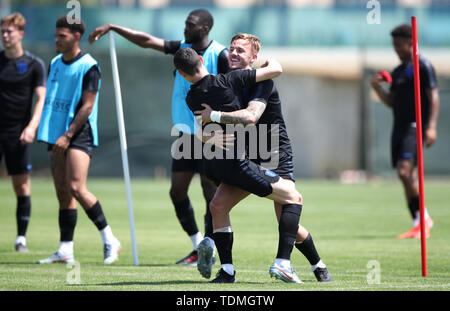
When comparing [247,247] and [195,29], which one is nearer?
[195,29]

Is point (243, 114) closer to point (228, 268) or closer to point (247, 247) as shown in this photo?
point (228, 268)

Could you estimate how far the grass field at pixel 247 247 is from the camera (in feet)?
21.3

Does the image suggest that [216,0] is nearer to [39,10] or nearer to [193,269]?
[39,10]

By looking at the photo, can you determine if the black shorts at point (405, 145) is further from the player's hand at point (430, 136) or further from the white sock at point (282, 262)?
the white sock at point (282, 262)

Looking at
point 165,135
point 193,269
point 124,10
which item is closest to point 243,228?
point 193,269

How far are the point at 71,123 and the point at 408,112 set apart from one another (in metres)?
Answer: 5.46

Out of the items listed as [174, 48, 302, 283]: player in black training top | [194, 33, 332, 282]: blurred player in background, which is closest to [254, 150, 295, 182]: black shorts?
[194, 33, 332, 282]: blurred player in background

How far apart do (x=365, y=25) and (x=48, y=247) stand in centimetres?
2134

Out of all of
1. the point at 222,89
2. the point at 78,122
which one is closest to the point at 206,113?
the point at 222,89

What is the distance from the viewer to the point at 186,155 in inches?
333

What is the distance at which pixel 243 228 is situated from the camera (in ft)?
40.6

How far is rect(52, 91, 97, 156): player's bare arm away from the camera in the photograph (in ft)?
26.8

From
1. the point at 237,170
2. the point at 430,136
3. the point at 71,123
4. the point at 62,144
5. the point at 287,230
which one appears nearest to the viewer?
the point at 237,170
